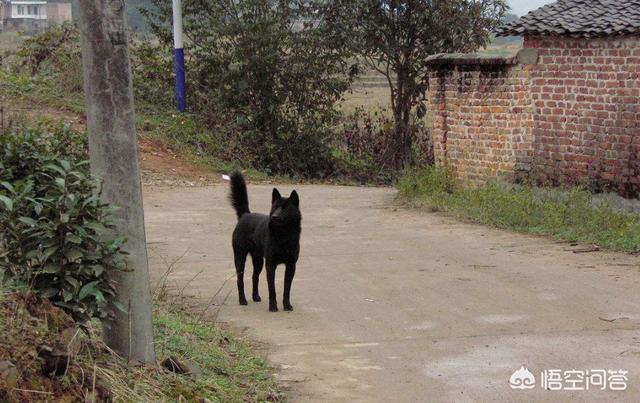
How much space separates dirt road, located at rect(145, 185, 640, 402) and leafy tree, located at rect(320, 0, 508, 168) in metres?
9.95

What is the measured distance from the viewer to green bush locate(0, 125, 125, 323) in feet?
16.6

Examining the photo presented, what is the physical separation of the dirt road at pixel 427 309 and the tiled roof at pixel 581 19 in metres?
3.12

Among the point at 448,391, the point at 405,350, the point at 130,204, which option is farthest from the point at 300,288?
the point at 130,204

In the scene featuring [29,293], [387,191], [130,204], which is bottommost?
[387,191]

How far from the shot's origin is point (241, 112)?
73.9 feet

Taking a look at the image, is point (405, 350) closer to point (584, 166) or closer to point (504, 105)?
point (584, 166)

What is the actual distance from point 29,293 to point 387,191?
1426 cm

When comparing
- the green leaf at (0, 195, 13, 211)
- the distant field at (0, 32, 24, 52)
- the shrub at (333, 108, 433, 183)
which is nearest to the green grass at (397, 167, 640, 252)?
the green leaf at (0, 195, 13, 211)

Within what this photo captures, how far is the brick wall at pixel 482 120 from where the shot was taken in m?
14.8

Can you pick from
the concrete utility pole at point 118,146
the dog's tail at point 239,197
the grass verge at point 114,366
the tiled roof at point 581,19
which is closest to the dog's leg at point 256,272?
the dog's tail at point 239,197

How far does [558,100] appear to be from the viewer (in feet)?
47.1

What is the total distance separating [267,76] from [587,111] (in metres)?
9.53

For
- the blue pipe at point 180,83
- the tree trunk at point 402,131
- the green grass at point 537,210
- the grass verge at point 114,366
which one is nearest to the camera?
the grass verge at point 114,366

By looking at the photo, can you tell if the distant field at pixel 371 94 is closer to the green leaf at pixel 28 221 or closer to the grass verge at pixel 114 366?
the grass verge at pixel 114 366
